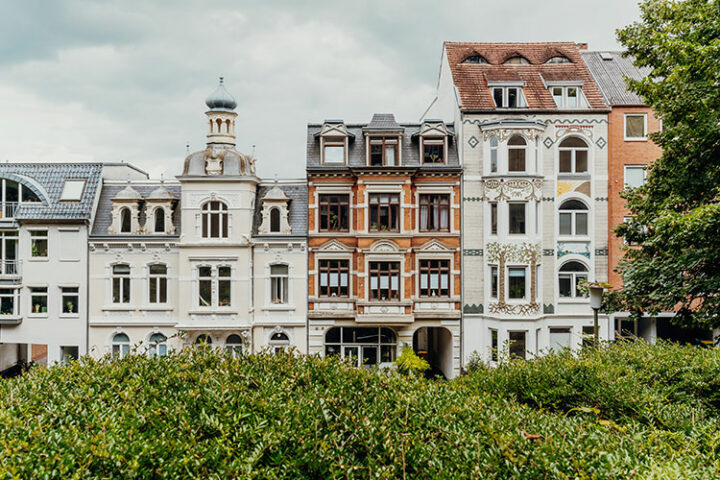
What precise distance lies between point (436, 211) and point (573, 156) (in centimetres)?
677

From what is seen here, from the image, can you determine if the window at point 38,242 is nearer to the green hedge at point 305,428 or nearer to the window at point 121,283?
the window at point 121,283

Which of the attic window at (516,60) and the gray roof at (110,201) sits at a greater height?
the attic window at (516,60)

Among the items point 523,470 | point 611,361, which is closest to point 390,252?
point 611,361

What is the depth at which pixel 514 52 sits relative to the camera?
24734 millimetres

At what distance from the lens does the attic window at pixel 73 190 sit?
22.7 m

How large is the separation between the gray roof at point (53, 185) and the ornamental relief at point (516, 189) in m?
18.9

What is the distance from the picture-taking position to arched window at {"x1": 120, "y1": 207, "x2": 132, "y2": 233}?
22.7 meters

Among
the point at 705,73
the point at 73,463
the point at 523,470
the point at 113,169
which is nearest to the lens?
the point at 73,463

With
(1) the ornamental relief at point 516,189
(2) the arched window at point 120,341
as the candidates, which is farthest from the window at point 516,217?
(2) the arched window at point 120,341

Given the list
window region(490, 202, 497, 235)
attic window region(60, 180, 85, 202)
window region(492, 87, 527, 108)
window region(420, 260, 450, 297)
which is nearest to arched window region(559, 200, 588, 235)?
window region(490, 202, 497, 235)

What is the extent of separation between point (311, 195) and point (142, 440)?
1890cm

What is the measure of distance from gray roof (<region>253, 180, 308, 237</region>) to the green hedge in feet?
53.3

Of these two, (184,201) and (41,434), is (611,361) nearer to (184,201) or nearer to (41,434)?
(41,434)

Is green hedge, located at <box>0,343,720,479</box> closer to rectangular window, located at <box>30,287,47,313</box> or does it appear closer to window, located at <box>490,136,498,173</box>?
window, located at <box>490,136,498,173</box>
